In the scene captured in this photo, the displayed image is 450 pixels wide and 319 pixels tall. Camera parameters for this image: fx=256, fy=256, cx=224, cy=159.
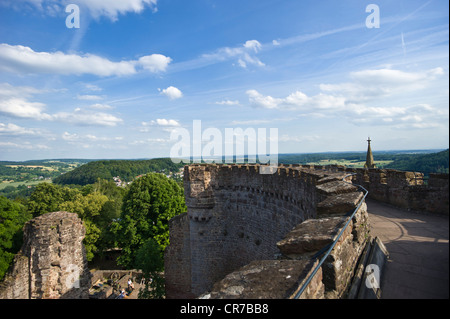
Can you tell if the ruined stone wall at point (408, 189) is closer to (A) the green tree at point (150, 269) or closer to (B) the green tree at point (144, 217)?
(A) the green tree at point (150, 269)

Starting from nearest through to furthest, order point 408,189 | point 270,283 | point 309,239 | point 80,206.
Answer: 1. point 270,283
2. point 309,239
3. point 408,189
4. point 80,206

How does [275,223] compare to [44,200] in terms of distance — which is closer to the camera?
[275,223]

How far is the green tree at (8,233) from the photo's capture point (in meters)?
16.4

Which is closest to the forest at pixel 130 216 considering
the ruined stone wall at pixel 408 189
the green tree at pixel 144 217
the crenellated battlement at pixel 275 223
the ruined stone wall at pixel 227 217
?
the green tree at pixel 144 217

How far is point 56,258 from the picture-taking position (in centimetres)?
1268

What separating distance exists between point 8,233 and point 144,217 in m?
9.84

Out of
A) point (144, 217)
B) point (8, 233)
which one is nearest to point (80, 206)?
point (144, 217)

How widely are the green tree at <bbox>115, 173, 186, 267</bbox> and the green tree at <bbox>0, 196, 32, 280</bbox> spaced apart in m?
7.39

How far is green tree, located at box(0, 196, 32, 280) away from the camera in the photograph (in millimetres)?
16406

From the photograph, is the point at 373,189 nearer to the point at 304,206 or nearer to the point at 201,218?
the point at 304,206

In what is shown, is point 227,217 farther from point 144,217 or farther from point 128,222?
point 128,222


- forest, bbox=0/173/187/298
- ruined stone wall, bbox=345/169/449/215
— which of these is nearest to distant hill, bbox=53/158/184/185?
forest, bbox=0/173/187/298

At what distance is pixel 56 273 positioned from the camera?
1260cm
